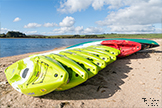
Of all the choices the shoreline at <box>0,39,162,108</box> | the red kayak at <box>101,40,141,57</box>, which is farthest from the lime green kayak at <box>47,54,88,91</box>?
the red kayak at <box>101,40,141,57</box>

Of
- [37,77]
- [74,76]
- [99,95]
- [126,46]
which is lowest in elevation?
[99,95]

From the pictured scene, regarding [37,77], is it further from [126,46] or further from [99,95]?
[126,46]

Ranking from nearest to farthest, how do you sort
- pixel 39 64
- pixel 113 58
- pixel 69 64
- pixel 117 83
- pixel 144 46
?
pixel 39 64, pixel 69 64, pixel 117 83, pixel 113 58, pixel 144 46

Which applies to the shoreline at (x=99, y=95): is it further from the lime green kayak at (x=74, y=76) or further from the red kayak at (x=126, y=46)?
the red kayak at (x=126, y=46)

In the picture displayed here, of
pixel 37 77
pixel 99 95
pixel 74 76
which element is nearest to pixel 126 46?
pixel 99 95

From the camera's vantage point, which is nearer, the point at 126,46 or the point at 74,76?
the point at 74,76

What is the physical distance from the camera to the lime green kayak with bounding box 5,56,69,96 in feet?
9.24

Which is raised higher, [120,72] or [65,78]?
[65,78]

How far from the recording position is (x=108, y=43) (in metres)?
8.62

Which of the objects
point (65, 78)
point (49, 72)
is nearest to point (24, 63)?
point (49, 72)

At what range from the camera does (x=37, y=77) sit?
3.16 metres

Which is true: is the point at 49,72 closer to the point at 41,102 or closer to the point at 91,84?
the point at 41,102

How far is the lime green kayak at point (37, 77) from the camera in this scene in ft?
9.24

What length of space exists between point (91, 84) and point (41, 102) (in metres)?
1.83
